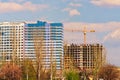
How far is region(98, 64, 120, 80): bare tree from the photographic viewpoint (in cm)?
5596

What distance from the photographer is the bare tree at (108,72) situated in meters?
56.0

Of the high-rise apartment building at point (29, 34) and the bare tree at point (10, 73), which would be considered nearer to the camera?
the bare tree at point (10, 73)

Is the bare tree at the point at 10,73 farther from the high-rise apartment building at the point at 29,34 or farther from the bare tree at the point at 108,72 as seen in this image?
the high-rise apartment building at the point at 29,34

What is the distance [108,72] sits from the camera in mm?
56688

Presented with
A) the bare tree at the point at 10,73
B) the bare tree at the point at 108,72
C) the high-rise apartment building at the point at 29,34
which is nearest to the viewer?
the bare tree at the point at 10,73

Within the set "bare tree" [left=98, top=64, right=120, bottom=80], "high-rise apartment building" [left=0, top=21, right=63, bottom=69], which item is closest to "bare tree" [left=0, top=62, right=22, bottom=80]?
"bare tree" [left=98, top=64, right=120, bottom=80]

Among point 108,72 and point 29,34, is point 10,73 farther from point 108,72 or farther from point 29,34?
point 29,34

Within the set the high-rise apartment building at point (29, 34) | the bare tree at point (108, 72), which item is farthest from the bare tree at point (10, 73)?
the high-rise apartment building at point (29, 34)

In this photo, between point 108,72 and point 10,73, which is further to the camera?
point 108,72

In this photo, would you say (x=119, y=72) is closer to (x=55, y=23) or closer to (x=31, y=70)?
(x=31, y=70)

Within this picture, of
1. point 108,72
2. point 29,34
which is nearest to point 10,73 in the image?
point 108,72

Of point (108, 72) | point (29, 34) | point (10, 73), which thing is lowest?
point (108, 72)

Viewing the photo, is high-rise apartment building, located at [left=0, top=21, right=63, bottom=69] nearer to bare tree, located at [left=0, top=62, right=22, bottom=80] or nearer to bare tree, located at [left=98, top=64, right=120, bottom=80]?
bare tree, located at [left=98, top=64, right=120, bottom=80]

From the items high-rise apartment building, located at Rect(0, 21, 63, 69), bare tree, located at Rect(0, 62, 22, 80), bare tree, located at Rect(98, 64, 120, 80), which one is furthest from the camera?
high-rise apartment building, located at Rect(0, 21, 63, 69)
